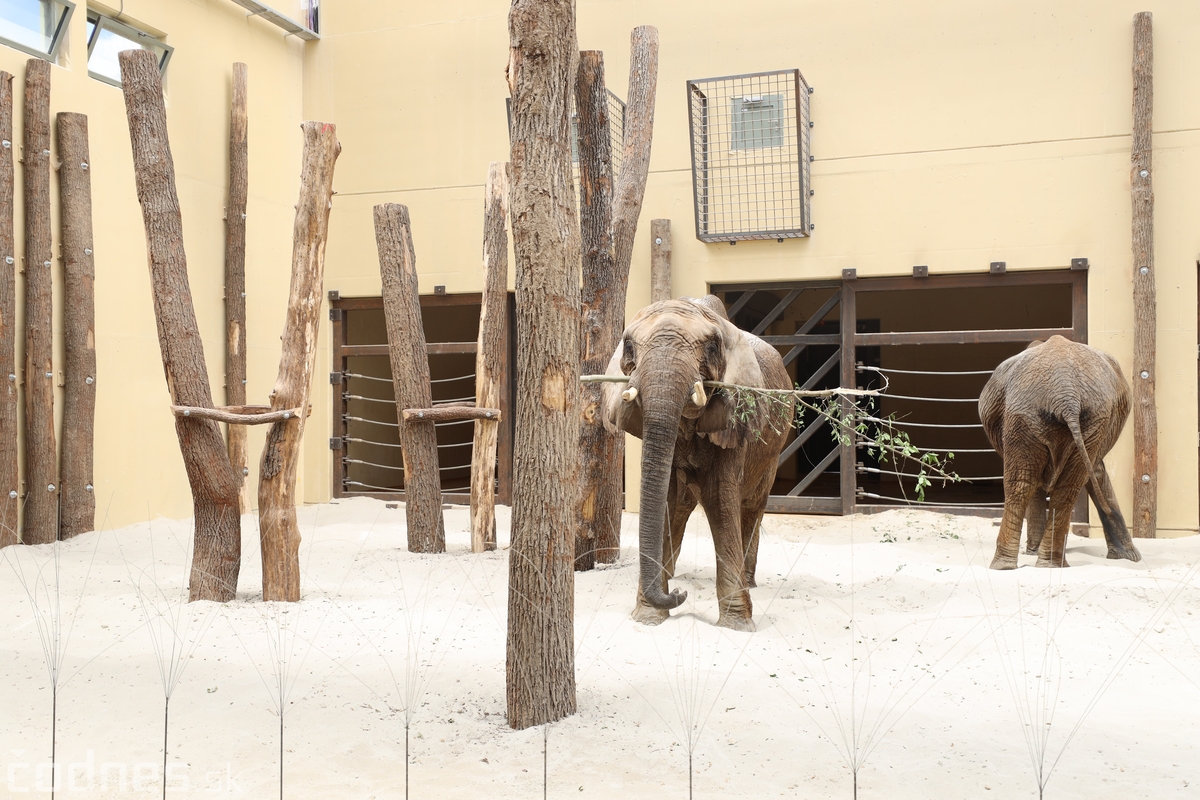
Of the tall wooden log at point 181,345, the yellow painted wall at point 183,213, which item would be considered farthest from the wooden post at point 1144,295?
the yellow painted wall at point 183,213

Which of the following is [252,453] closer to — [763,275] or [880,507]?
[763,275]

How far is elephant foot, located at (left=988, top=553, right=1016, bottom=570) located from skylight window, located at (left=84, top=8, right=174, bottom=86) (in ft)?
23.8

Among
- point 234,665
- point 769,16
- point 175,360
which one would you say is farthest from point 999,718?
point 769,16

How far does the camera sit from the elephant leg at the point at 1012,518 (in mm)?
5902

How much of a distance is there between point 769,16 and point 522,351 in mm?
6662

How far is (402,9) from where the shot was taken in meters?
10.2

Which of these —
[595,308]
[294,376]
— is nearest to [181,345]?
[294,376]

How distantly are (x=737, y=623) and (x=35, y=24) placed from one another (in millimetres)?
6708

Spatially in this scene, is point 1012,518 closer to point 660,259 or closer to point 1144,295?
point 1144,295

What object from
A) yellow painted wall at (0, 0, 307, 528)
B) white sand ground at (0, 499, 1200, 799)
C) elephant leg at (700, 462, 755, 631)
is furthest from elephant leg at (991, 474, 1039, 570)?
yellow painted wall at (0, 0, 307, 528)

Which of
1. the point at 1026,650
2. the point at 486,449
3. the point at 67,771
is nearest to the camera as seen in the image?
the point at 67,771

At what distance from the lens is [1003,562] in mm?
6031

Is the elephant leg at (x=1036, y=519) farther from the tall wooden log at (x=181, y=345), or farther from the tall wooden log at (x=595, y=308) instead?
the tall wooden log at (x=181, y=345)

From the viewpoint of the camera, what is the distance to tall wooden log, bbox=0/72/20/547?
677 cm
